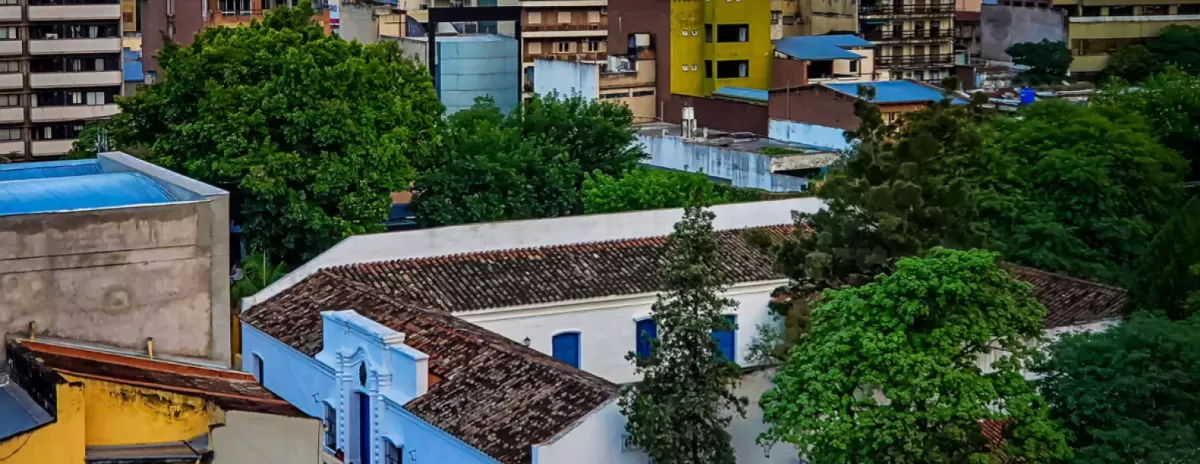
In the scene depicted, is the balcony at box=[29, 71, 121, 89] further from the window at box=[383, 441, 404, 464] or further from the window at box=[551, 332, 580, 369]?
the window at box=[383, 441, 404, 464]

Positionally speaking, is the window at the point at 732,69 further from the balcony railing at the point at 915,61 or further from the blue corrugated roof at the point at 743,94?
the balcony railing at the point at 915,61

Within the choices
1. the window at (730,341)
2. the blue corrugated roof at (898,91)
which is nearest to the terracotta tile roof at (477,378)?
the window at (730,341)

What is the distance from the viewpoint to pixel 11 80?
6619cm

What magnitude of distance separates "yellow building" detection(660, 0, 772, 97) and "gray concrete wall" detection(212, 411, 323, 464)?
50538 millimetres

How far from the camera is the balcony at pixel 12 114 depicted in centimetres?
6638

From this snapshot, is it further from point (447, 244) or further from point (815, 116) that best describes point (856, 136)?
point (815, 116)

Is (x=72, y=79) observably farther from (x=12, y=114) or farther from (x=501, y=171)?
(x=501, y=171)

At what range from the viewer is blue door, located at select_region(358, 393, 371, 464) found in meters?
30.8

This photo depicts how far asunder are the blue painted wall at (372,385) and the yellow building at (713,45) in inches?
1561

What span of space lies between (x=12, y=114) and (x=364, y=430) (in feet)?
130

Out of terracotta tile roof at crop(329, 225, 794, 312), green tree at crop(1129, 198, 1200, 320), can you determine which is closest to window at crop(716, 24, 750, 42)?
terracotta tile roof at crop(329, 225, 794, 312)

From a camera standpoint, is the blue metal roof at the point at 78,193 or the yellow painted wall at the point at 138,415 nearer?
the yellow painted wall at the point at 138,415

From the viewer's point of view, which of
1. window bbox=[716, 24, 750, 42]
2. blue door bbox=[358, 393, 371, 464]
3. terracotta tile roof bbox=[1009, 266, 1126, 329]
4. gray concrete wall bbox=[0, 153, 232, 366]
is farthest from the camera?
window bbox=[716, 24, 750, 42]

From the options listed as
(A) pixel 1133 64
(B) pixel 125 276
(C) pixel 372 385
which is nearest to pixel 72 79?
(A) pixel 1133 64
